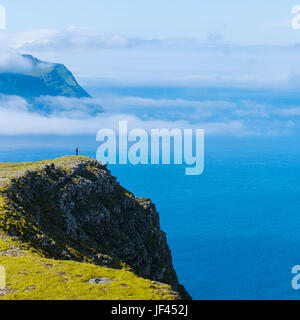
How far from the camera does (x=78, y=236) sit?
8738 cm

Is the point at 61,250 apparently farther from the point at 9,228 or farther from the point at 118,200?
the point at 118,200

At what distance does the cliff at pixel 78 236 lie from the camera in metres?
46.5

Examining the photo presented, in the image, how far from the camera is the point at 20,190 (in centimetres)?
8219

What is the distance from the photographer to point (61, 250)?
69.0 metres

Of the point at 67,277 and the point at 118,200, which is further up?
the point at 118,200

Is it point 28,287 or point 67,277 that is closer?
point 28,287

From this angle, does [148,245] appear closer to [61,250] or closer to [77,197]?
[77,197]

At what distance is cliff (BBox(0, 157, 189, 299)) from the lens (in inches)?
1831
